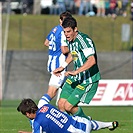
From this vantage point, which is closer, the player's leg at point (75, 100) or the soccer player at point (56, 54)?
the player's leg at point (75, 100)

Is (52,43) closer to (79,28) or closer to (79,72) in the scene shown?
(79,72)

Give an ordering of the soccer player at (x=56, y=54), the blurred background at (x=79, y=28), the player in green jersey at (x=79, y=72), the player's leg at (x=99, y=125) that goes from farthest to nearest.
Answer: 1. the blurred background at (x=79, y=28)
2. the soccer player at (x=56, y=54)
3. the player in green jersey at (x=79, y=72)
4. the player's leg at (x=99, y=125)

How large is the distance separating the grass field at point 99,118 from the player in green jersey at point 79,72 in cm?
147

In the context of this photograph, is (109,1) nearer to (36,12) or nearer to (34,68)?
(36,12)

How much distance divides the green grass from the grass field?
14133 millimetres

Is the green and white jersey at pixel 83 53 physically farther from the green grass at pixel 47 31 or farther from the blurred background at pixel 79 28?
the green grass at pixel 47 31

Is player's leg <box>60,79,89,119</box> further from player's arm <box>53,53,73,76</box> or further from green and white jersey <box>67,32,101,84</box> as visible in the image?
player's arm <box>53,53,73,76</box>

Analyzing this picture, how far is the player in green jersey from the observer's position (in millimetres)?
12023

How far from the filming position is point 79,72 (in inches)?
469

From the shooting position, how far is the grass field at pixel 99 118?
14.2 m

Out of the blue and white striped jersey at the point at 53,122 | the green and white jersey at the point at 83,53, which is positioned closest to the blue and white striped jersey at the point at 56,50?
the green and white jersey at the point at 83,53

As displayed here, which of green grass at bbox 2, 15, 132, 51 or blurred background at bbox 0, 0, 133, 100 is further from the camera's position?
green grass at bbox 2, 15, 132, 51

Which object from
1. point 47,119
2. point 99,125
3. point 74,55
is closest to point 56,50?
point 74,55

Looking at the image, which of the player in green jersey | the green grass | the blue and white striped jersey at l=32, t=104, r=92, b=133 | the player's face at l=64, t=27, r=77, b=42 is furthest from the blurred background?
the blue and white striped jersey at l=32, t=104, r=92, b=133
